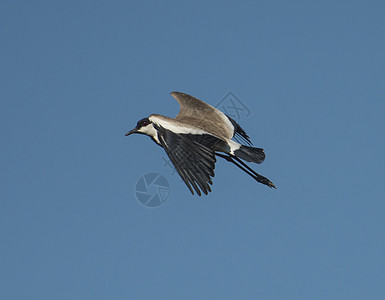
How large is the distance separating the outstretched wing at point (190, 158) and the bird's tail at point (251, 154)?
1.36 metres

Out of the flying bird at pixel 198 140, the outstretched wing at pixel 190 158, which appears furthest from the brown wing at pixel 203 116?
the outstretched wing at pixel 190 158

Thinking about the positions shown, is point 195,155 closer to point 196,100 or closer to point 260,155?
point 260,155

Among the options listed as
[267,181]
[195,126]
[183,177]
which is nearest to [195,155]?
[183,177]

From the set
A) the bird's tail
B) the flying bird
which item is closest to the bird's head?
the flying bird

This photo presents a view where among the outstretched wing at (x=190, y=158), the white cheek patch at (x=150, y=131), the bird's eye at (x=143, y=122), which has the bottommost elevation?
the outstretched wing at (x=190, y=158)

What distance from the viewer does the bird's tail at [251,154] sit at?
15.8 m

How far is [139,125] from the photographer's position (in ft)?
53.9

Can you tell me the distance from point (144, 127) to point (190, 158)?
8.76 feet

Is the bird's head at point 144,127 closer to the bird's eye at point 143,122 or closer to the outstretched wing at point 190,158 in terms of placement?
the bird's eye at point 143,122

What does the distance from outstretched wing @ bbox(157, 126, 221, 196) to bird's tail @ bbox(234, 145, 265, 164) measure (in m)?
1.36

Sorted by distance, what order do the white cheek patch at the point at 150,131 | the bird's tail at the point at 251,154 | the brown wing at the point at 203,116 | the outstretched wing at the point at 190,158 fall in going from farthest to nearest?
the brown wing at the point at 203,116 → the white cheek patch at the point at 150,131 → the bird's tail at the point at 251,154 → the outstretched wing at the point at 190,158

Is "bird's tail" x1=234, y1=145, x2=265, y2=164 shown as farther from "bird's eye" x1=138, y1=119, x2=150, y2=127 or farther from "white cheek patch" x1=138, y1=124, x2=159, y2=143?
"bird's eye" x1=138, y1=119, x2=150, y2=127

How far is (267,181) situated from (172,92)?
11.8 feet

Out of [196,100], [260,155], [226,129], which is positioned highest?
[196,100]
